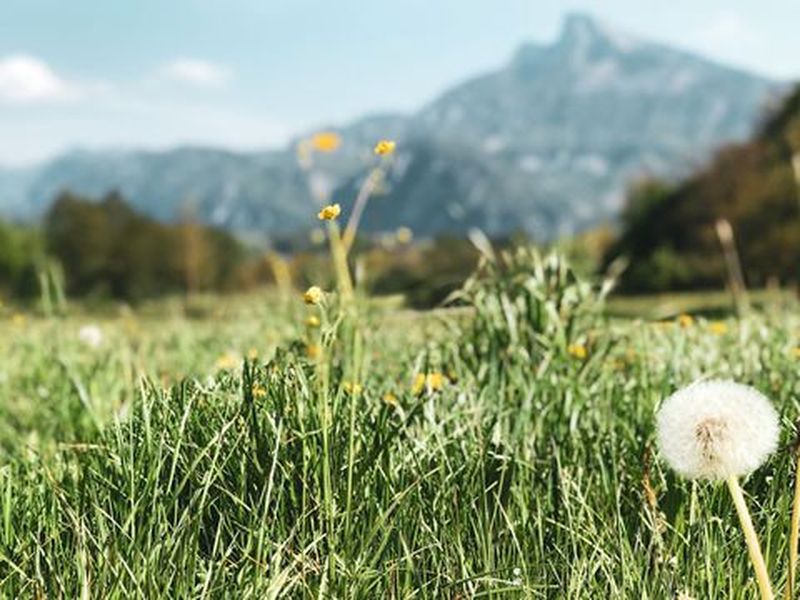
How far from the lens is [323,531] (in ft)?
8.80

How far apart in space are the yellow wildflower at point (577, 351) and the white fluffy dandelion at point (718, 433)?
8.51 feet

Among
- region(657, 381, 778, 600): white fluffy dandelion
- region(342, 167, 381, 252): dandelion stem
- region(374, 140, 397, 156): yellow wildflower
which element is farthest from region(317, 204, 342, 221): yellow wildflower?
region(342, 167, 381, 252): dandelion stem

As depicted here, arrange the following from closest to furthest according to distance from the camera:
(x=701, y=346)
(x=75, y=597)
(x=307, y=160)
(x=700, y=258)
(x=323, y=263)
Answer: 1. (x=75, y=597)
2. (x=307, y=160)
3. (x=701, y=346)
4. (x=323, y=263)
5. (x=700, y=258)

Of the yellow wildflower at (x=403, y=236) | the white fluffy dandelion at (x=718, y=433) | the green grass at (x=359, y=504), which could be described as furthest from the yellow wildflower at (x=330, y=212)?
the yellow wildflower at (x=403, y=236)

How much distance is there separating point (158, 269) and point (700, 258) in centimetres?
5314

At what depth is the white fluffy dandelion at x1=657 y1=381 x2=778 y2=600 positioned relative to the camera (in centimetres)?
199

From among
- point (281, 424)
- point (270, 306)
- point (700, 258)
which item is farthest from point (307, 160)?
point (700, 258)

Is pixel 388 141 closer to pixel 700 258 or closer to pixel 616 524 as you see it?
pixel 616 524

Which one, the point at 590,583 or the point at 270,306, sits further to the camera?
the point at 270,306

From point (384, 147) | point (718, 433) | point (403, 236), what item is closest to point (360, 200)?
point (384, 147)

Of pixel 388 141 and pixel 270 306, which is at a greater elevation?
pixel 388 141

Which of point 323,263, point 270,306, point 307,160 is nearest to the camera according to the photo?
point 307,160

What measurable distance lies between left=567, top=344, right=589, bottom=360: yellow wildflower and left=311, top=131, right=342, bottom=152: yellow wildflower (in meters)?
1.67

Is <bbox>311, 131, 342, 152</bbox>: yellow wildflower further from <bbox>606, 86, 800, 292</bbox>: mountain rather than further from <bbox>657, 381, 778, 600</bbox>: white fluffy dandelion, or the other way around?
<bbox>606, 86, 800, 292</bbox>: mountain
